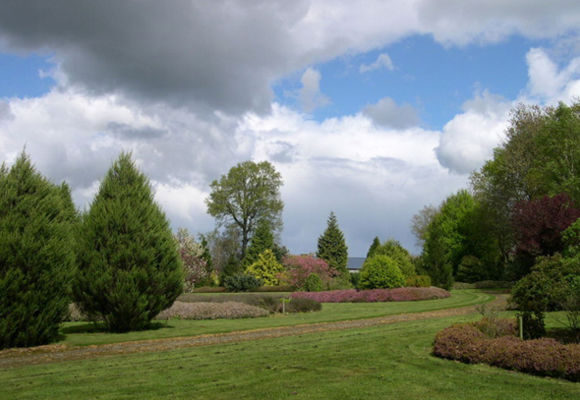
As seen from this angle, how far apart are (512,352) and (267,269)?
126 ft

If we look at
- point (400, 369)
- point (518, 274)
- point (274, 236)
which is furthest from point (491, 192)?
point (400, 369)

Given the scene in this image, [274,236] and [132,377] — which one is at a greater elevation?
[274,236]

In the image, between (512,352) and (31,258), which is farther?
(31,258)

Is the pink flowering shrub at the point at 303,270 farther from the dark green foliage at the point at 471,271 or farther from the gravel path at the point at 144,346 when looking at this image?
the gravel path at the point at 144,346

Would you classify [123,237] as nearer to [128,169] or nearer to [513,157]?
[128,169]

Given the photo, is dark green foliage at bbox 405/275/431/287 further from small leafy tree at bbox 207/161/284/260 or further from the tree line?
small leafy tree at bbox 207/161/284/260

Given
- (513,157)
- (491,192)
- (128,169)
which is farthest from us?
(491,192)

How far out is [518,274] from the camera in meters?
28.6

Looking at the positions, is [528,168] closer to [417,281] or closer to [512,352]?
[417,281]

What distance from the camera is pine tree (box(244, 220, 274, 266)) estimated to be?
4859 cm

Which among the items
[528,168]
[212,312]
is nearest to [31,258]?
[212,312]

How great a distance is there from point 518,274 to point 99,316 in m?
23.8

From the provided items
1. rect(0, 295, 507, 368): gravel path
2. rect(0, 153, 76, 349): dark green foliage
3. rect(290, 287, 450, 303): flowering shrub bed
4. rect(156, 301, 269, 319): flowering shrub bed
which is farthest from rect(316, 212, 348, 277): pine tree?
rect(0, 153, 76, 349): dark green foliage

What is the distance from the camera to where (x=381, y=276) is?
101 ft
